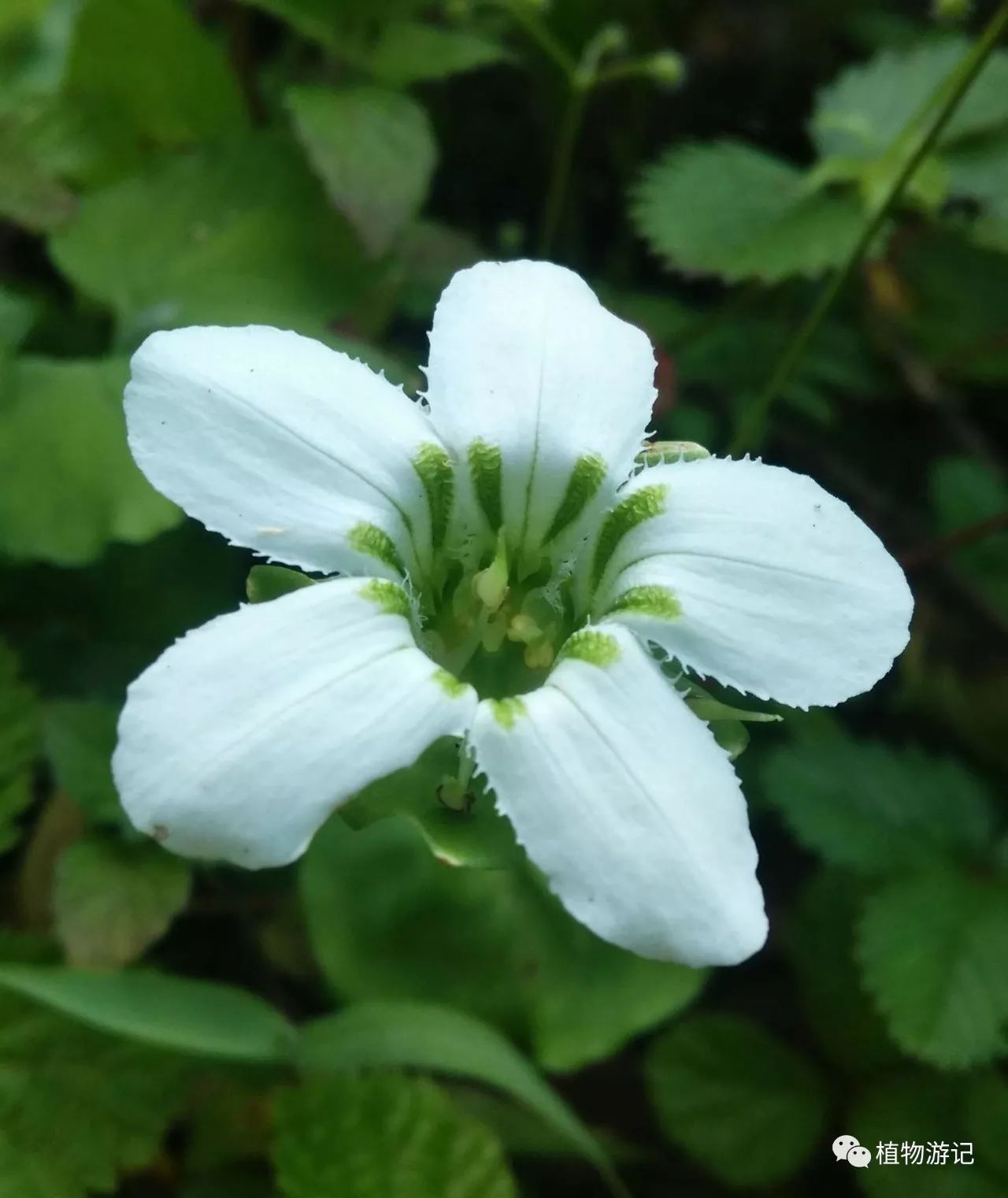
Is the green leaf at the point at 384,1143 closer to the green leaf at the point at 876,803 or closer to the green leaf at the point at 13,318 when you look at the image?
the green leaf at the point at 876,803

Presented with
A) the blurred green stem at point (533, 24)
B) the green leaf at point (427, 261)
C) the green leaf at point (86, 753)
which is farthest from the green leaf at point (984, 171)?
the green leaf at point (86, 753)

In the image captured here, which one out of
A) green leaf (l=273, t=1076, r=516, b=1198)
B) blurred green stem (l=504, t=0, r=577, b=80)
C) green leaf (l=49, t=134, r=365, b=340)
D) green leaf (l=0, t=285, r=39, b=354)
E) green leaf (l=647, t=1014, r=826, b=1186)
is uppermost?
blurred green stem (l=504, t=0, r=577, b=80)

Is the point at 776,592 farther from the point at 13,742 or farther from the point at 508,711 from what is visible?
the point at 13,742

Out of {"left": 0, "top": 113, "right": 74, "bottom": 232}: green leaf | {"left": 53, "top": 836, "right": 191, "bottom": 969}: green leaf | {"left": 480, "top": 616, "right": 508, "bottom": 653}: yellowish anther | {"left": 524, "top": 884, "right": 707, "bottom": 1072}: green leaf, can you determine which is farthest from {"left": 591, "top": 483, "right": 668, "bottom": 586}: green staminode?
{"left": 0, "top": 113, "right": 74, "bottom": 232}: green leaf

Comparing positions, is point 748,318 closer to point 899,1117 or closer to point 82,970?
point 899,1117

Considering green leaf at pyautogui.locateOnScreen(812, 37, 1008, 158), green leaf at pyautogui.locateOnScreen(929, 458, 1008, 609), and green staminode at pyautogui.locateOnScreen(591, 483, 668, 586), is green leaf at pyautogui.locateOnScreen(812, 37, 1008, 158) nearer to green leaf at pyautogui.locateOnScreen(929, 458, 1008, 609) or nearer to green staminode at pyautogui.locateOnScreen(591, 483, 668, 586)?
green leaf at pyautogui.locateOnScreen(929, 458, 1008, 609)

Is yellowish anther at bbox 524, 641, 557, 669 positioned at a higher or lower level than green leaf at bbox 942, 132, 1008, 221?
lower

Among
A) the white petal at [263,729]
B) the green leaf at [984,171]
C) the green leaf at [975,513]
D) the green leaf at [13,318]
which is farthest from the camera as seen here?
the green leaf at [975,513]
